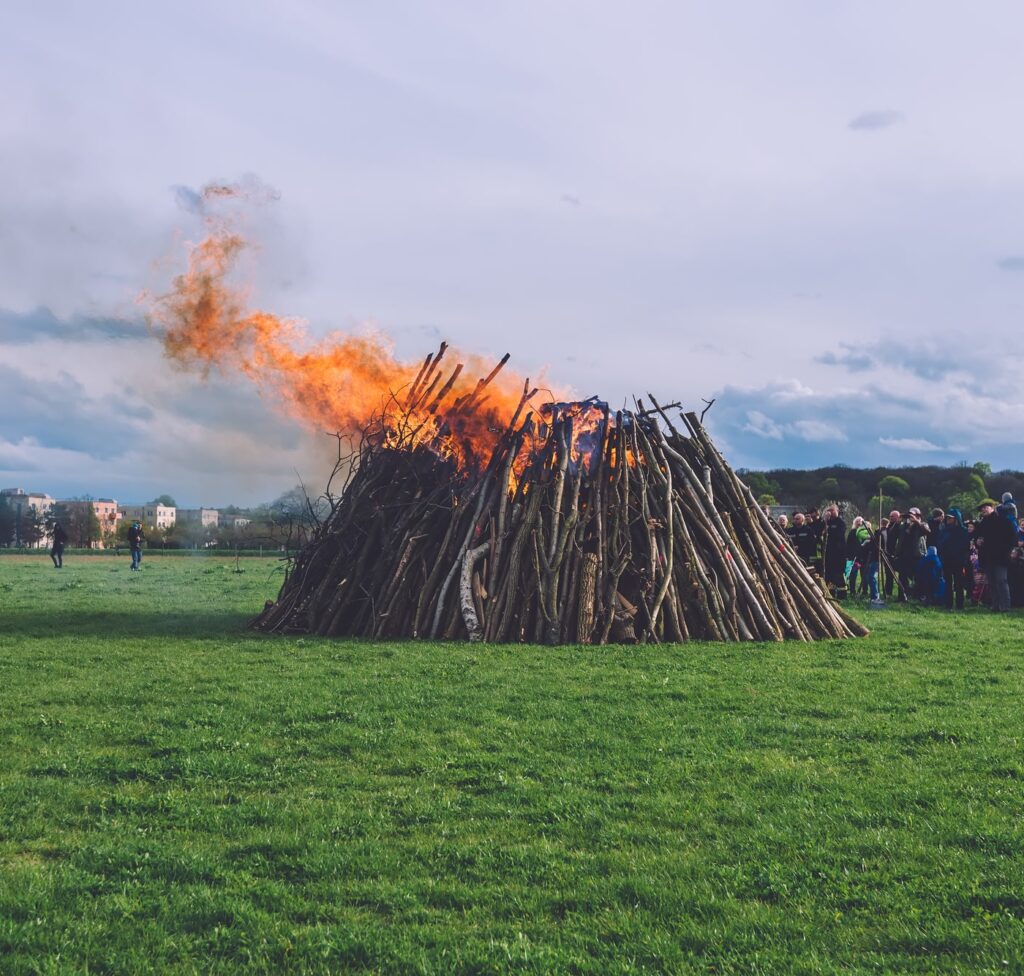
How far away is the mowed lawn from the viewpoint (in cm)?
389

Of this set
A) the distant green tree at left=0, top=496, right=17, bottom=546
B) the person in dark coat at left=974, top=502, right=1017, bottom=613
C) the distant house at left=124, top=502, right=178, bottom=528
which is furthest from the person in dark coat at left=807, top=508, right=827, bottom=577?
the distant house at left=124, top=502, right=178, bottom=528

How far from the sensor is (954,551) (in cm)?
1809

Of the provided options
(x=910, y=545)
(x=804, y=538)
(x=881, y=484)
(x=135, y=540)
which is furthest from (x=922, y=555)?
(x=881, y=484)

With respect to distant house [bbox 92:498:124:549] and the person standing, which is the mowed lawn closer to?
the person standing

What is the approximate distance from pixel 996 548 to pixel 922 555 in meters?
1.97

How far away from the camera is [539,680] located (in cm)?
958

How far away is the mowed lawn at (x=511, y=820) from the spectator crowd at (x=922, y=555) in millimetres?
8382

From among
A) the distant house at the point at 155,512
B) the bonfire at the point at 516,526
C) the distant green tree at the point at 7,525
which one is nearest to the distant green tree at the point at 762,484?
the bonfire at the point at 516,526

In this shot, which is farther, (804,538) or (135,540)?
(135,540)

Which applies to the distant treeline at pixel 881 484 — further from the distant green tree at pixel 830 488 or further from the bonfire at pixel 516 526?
the bonfire at pixel 516 526

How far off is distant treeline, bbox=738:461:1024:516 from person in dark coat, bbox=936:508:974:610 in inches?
1758

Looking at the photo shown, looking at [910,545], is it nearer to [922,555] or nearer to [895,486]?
[922,555]

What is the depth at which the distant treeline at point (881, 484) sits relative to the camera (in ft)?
217

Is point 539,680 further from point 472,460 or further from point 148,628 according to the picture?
point 148,628
